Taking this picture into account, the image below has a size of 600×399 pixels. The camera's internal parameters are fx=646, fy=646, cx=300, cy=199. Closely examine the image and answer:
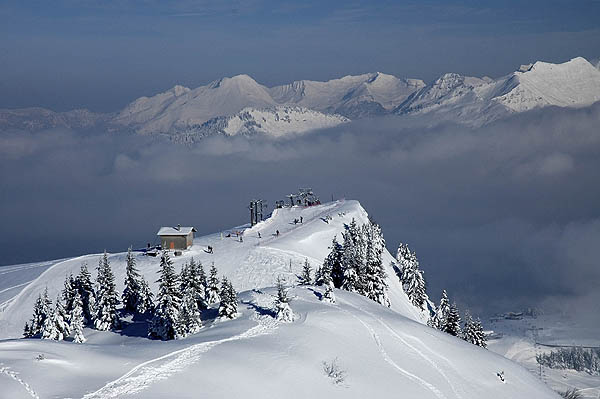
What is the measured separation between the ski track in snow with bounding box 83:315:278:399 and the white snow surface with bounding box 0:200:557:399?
54 mm

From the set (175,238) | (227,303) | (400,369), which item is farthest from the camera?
(175,238)

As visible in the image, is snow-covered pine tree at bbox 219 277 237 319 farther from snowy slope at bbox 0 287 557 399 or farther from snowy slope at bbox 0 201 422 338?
snowy slope at bbox 0 201 422 338

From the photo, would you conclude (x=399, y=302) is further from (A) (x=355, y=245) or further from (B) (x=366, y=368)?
(B) (x=366, y=368)

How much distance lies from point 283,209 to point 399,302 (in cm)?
5350

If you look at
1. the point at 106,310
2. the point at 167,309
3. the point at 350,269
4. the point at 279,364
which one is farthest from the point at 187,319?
the point at 350,269

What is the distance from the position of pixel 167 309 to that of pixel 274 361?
611 inches

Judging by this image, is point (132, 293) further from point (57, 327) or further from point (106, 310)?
point (57, 327)

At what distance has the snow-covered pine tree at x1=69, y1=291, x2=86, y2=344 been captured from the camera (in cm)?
5041

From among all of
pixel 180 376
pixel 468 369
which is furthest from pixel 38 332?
pixel 468 369

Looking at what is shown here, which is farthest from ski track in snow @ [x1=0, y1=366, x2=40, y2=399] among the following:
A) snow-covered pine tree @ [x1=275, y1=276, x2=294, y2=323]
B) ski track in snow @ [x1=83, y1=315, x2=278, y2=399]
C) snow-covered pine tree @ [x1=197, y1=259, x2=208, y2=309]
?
snow-covered pine tree @ [x1=197, y1=259, x2=208, y2=309]

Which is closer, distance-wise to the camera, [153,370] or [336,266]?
[153,370]

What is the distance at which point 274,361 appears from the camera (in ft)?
120

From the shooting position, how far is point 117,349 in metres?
38.5

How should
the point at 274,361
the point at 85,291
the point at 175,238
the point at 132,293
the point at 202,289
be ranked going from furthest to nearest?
1. the point at 175,238
2. the point at 132,293
3. the point at 85,291
4. the point at 202,289
5. the point at 274,361
